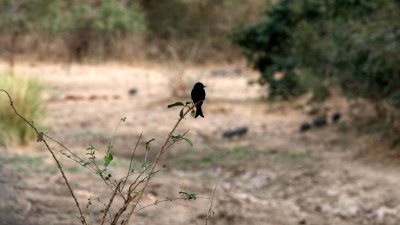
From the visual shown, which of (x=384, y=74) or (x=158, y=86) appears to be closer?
(x=384, y=74)

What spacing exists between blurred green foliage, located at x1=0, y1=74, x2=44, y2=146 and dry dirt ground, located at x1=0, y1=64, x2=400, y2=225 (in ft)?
0.46

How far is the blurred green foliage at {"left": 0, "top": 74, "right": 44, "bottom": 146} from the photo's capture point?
7.18m

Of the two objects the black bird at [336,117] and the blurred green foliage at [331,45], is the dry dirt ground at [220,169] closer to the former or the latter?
the black bird at [336,117]

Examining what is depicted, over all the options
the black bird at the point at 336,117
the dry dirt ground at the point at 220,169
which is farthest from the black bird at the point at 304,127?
the black bird at the point at 336,117

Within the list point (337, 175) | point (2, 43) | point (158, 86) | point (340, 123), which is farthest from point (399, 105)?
point (2, 43)

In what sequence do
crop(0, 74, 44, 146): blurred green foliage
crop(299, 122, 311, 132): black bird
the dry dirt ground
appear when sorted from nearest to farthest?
the dry dirt ground < crop(0, 74, 44, 146): blurred green foliage < crop(299, 122, 311, 132): black bird

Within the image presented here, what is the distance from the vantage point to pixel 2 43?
712 inches

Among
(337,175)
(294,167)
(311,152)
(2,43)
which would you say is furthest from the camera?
(2,43)

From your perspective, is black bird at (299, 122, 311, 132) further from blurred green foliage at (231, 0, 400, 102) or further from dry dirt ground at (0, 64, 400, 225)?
blurred green foliage at (231, 0, 400, 102)

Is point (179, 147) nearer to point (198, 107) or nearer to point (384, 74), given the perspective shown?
point (384, 74)

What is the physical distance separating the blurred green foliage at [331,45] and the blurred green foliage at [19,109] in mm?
3191

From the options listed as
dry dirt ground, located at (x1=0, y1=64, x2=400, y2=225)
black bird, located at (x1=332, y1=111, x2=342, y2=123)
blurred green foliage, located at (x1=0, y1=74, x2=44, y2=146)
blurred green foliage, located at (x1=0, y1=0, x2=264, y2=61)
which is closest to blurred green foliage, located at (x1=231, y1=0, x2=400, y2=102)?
black bird, located at (x1=332, y1=111, x2=342, y2=123)

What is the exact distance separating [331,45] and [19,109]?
3.46 meters

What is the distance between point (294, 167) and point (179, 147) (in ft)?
4.99
